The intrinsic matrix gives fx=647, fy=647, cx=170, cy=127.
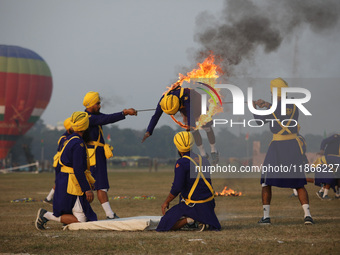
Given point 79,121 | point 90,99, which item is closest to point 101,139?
point 90,99

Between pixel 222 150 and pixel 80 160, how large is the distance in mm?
4409

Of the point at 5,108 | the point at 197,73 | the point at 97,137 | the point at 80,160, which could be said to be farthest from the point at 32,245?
the point at 5,108

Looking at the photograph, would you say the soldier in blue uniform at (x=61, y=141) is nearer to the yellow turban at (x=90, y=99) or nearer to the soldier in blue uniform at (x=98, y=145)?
the soldier in blue uniform at (x=98, y=145)

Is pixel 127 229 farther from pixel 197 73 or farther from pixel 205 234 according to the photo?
pixel 197 73

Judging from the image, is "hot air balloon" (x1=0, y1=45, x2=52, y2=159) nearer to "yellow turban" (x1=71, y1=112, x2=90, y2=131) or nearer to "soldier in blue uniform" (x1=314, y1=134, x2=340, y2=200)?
"soldier in blue uniform" (x1=314, y1=134, x2=340, y2=200)

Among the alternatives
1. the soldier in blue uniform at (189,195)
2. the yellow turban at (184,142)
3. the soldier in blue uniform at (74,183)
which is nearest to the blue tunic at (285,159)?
the soldier in blue uniform at (189,195)

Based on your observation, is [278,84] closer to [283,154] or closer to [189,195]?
[283,154]

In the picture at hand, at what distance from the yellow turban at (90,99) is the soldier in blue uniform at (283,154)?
3323mm

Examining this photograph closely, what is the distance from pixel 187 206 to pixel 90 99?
3458mm

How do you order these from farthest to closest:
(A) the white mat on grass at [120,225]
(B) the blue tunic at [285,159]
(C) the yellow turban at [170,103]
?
1. (C) the yellow turban at [170,103]
2. (B) the blue tunic at [285,159]
3. (A) the white mat on grass at [120,225]

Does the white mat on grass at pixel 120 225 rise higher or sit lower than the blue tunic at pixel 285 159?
lower

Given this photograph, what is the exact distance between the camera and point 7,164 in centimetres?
8850

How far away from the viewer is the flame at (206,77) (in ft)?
44.8

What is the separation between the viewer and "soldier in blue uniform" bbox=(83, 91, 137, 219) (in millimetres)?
13250
